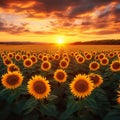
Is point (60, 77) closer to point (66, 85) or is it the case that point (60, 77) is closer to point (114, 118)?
point (66, 85)

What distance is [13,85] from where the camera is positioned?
8227 mm

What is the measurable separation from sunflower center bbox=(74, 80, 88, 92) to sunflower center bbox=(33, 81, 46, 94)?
0.72 meters

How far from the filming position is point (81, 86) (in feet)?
24.3

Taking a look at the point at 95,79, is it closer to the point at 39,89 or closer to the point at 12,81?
the point at 39,89

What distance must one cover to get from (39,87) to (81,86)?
934 mm

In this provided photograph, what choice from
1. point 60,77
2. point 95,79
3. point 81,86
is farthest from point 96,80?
point 81,86

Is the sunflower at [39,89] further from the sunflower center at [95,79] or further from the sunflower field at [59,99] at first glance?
the sunflower center at [95,79]

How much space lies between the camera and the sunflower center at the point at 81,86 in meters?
7.35

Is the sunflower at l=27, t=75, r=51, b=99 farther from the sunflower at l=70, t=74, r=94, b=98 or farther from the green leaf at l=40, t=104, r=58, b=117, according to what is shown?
the sunflower at l=70, t=74, r=94, b=98

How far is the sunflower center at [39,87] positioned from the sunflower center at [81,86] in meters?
0.72

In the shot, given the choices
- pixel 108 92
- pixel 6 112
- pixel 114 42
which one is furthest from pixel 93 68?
pixel 114 42

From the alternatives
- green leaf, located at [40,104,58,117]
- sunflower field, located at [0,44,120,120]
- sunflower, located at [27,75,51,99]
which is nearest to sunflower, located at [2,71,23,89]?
sunflower field, located at [0,44,120,120]

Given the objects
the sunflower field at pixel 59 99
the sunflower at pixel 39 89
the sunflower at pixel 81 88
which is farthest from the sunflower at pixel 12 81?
the sunflower at pixel 81 88

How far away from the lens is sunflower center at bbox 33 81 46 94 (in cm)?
748
